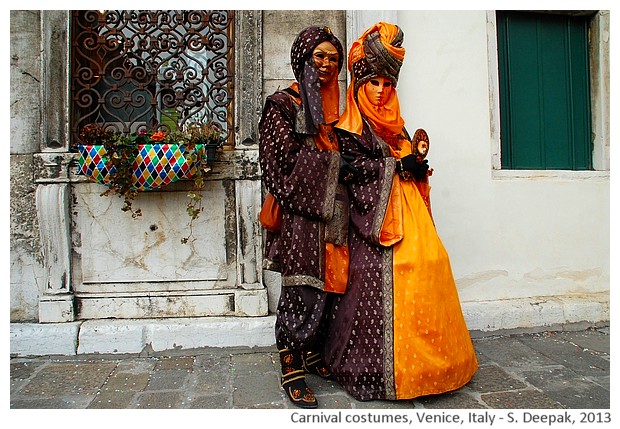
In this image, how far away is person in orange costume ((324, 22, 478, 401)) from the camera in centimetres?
247

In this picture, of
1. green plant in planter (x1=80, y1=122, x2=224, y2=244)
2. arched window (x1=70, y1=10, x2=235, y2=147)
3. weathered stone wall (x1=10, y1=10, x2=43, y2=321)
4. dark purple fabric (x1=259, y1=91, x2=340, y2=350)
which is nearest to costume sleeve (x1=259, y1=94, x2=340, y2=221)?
dark purple fabric (x1=259, y1=91, x2=340, y2=350)

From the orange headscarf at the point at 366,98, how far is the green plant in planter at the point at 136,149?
1.09 metres

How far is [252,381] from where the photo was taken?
286cm

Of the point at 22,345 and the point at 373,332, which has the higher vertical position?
the point at 373,332

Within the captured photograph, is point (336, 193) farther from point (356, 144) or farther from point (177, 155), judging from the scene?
point (177, 155)

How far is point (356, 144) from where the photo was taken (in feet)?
8.84

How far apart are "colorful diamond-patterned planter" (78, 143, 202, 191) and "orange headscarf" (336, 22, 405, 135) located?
3.75 ft

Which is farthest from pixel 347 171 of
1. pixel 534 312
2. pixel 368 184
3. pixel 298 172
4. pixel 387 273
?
pixel 534 312

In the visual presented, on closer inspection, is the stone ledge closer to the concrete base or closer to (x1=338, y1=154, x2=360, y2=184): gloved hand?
the concrete base

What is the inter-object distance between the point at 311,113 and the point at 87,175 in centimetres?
177

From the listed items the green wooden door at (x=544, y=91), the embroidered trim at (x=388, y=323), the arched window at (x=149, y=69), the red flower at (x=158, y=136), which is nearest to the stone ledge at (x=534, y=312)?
the green wooden door at (x=544, y=91)

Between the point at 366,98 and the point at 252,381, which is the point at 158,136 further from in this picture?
the point at 252,381

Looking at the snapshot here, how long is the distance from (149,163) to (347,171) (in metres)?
1.42
